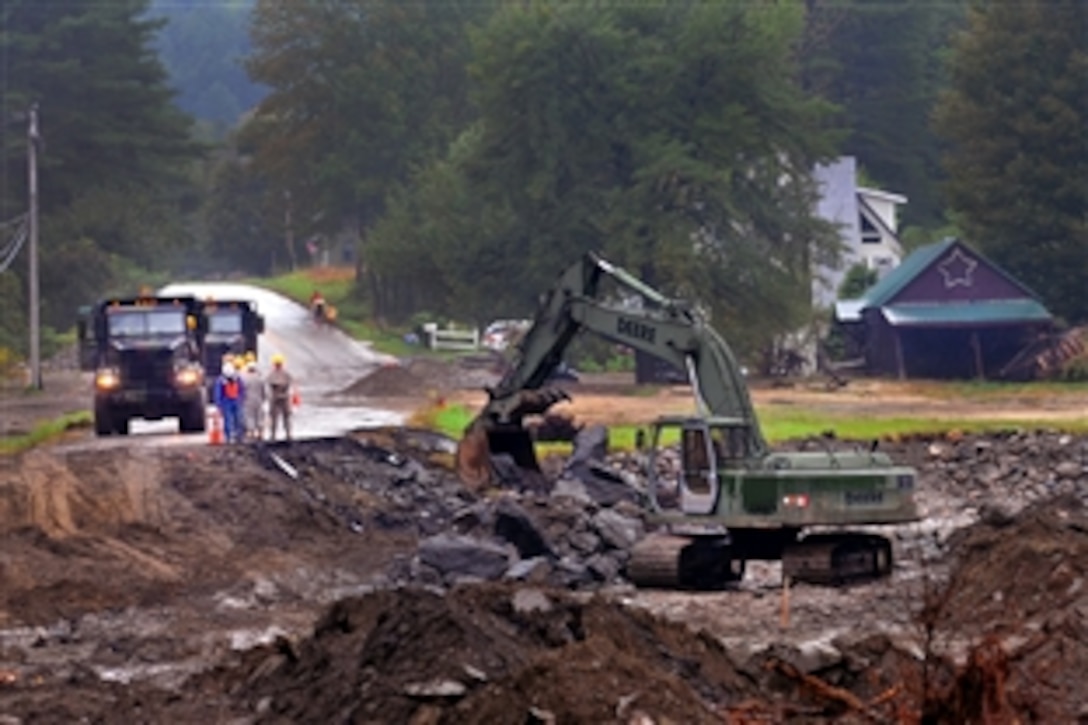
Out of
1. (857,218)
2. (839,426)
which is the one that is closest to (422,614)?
(839,426)

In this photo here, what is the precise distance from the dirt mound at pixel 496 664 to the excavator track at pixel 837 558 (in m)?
6.74

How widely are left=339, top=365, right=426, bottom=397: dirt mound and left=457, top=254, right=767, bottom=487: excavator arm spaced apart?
29.1 meters

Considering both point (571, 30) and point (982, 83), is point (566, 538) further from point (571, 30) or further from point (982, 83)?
point (982, 83)

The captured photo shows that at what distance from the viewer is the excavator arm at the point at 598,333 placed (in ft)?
88.0

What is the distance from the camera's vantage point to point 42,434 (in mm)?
46000

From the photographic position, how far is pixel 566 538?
101 feet

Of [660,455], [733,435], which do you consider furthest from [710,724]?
[660,455]

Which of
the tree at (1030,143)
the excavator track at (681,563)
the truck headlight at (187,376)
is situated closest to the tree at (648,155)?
the tree at (1030,143)

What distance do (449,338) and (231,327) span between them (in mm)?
29537

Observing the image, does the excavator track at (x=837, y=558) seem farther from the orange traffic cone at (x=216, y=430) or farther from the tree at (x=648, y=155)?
the tree at (x=648, y=155)

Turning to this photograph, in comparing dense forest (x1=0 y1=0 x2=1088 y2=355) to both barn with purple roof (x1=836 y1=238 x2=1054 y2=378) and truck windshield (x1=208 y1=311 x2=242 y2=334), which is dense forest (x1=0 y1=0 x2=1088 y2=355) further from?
truck windshield (x1=208 y1=311 x2=242 y2=334)

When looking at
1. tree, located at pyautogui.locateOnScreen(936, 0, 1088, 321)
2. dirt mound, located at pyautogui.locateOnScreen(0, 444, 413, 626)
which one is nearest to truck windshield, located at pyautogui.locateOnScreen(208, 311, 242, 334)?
dirt mound, located at pyautogui.locateOnScreen(0, 444, 413, 626)

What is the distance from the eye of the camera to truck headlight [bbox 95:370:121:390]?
42531 mm

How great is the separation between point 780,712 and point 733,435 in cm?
1410
